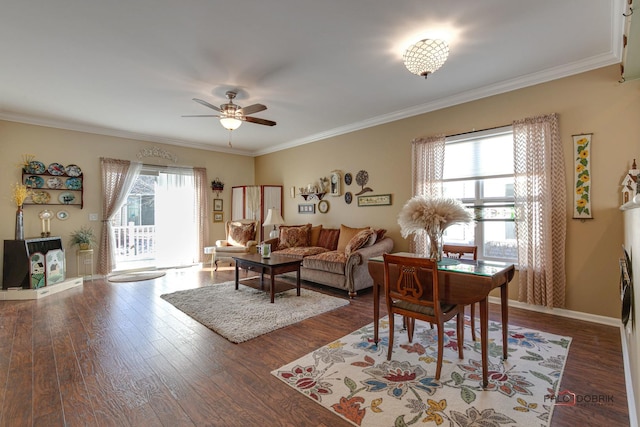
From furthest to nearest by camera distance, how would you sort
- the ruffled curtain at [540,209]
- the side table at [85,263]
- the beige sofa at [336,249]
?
the side table at [85,263] → the beige sofa at [336,249] → the ruffled curtain at [540,209]

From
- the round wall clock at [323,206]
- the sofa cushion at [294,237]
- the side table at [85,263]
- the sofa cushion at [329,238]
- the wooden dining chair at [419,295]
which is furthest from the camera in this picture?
the round wall clock at [323,206]

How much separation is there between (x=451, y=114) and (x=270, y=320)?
3558 mm

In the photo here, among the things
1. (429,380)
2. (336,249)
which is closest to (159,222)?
(336,249)

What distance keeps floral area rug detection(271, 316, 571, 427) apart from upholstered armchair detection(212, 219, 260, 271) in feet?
12.0

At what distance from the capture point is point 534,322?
9.83 ft

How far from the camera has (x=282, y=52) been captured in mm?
2785

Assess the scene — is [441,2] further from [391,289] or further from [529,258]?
[529,258]

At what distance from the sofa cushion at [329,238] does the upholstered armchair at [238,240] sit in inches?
56.1

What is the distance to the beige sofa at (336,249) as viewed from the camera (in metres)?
4.00

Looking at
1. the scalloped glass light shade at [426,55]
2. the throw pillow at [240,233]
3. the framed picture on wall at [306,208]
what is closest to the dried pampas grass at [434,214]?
the scalloped glass light shade at [426,55]

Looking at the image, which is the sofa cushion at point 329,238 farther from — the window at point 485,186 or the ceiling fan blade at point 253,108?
the ceiling fan blade at point 253,108

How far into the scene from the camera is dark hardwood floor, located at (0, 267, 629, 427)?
167cm

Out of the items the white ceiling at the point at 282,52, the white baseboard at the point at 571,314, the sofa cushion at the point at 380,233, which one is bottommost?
the white baseboard at the point at 571,314

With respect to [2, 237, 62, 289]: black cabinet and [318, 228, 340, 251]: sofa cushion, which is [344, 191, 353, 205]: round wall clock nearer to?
[318, 228, 340, 251]: sofa cushion
